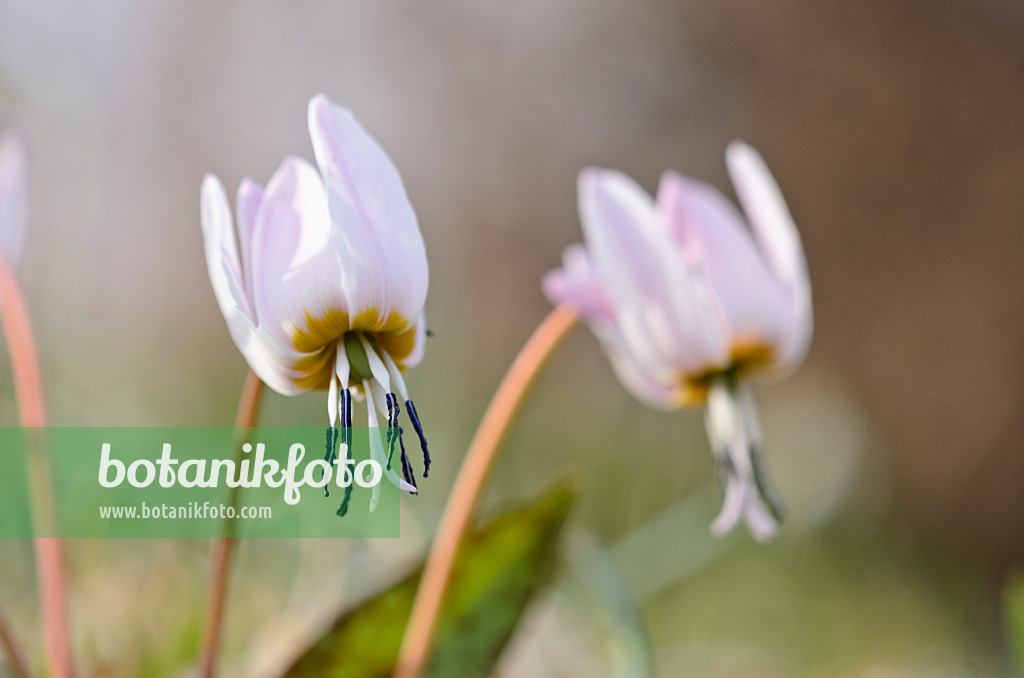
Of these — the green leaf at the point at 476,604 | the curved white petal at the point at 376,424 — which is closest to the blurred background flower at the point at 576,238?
the green leaf at the point at 476,604

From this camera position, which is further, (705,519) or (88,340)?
(705,519)

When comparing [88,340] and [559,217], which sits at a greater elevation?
[559,217]

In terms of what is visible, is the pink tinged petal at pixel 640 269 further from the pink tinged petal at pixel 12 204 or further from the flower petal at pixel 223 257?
the pink tinged petal at pixel 12 204

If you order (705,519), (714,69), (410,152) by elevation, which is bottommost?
(705,519)

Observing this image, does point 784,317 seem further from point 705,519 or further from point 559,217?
point 559,217

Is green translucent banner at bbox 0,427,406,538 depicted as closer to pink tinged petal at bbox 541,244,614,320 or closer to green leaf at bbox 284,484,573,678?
green leaf at bbox 284,484,573,678

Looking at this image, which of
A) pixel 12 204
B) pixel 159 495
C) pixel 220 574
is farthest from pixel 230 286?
pixel 159 495

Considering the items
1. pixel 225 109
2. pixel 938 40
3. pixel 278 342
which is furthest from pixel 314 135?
pixel 938 40

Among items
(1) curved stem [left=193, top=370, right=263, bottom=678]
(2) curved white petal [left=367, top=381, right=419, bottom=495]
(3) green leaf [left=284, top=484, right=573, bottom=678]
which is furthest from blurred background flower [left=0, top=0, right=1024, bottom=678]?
(2) curved white petal [left=367, top=381, right=419, bottom=495]

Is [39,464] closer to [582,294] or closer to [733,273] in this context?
[582,294]
